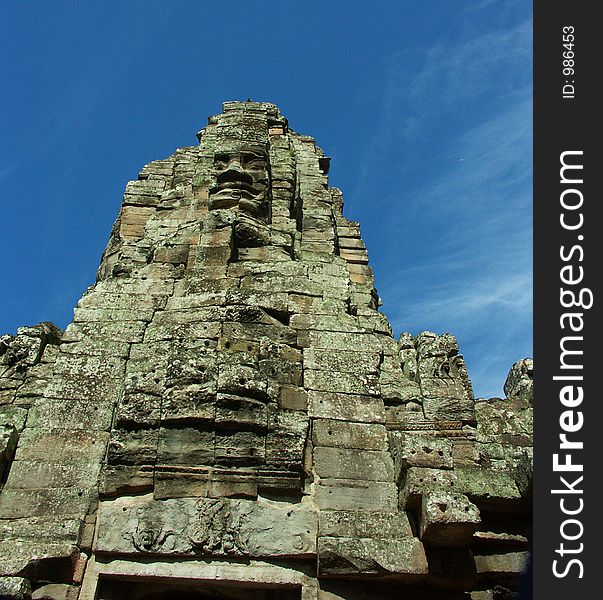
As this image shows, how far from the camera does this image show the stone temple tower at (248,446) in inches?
208

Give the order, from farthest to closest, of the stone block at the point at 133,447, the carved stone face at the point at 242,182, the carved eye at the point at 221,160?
1. the carved eye at the point at 221,160
2. the carved stone face at the point at 242,182
3. the stone block at the point at 133,447

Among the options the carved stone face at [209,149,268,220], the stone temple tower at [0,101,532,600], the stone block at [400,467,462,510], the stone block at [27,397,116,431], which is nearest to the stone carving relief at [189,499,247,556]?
the stone temple tower at [0,101,532,600]

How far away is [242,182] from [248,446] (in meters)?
Result: 4.65

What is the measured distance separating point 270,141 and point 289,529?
837 centimetres

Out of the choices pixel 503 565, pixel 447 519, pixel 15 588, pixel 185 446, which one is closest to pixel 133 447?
pixel 185 446

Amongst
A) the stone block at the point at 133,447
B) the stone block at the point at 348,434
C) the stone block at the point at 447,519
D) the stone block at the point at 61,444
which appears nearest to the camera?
the stone block at the point at 447,519

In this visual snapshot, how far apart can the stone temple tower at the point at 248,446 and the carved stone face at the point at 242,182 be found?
26.3 inches

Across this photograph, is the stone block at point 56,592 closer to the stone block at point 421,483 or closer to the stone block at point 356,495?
the stone block at point 356,495

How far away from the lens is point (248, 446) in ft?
19.3

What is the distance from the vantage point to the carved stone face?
30.6ft

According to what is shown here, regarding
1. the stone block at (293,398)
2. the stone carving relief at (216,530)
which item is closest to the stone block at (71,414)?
the stone carving relief at (216,530)

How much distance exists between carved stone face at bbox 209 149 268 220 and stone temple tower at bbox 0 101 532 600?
0.67 metres

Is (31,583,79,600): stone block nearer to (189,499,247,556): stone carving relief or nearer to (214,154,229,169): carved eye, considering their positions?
(189,499,247,556): stone carving relief

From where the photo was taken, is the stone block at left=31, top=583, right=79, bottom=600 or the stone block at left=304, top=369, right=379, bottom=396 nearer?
the stone block at left=31, top=583, right=79, bottom=600
